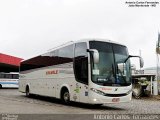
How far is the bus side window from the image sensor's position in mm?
15945

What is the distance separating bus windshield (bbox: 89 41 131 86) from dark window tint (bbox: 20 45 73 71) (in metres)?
1.99

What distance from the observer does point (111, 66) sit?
52.3 feet

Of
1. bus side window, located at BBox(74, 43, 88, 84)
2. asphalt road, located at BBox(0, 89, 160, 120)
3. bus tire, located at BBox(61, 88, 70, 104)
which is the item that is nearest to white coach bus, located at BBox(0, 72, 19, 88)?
asphalt road, located at BBox(0, 89, 160, 120)

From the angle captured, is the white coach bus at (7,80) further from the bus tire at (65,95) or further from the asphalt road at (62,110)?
the bus tire at (65,95)

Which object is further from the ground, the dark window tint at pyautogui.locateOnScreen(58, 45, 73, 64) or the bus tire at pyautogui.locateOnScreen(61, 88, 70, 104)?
the dark window tint at pyautogui.locateOnScreen(58, 45, 73, 64)

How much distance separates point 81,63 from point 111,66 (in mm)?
1430

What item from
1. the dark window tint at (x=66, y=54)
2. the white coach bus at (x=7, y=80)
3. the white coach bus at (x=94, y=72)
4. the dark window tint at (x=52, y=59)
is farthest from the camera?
the white coach bus at (x=7, y=80)

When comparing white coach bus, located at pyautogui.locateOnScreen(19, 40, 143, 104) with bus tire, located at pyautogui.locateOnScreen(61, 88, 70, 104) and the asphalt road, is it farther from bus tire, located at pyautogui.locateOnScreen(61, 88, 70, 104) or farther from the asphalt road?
the asphalt road

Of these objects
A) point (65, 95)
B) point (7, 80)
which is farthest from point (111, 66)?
point (7, 80)

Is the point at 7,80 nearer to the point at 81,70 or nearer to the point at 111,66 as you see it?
the point at 81,70

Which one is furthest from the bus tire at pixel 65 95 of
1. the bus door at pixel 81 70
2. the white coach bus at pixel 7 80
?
the white coach bus at pixel 7 80

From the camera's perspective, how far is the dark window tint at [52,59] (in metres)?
17.9

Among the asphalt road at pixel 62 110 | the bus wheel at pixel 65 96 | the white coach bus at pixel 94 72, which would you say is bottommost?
the asphalt road at pixel 62 110

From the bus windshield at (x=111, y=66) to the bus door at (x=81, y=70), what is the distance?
1.57ft
